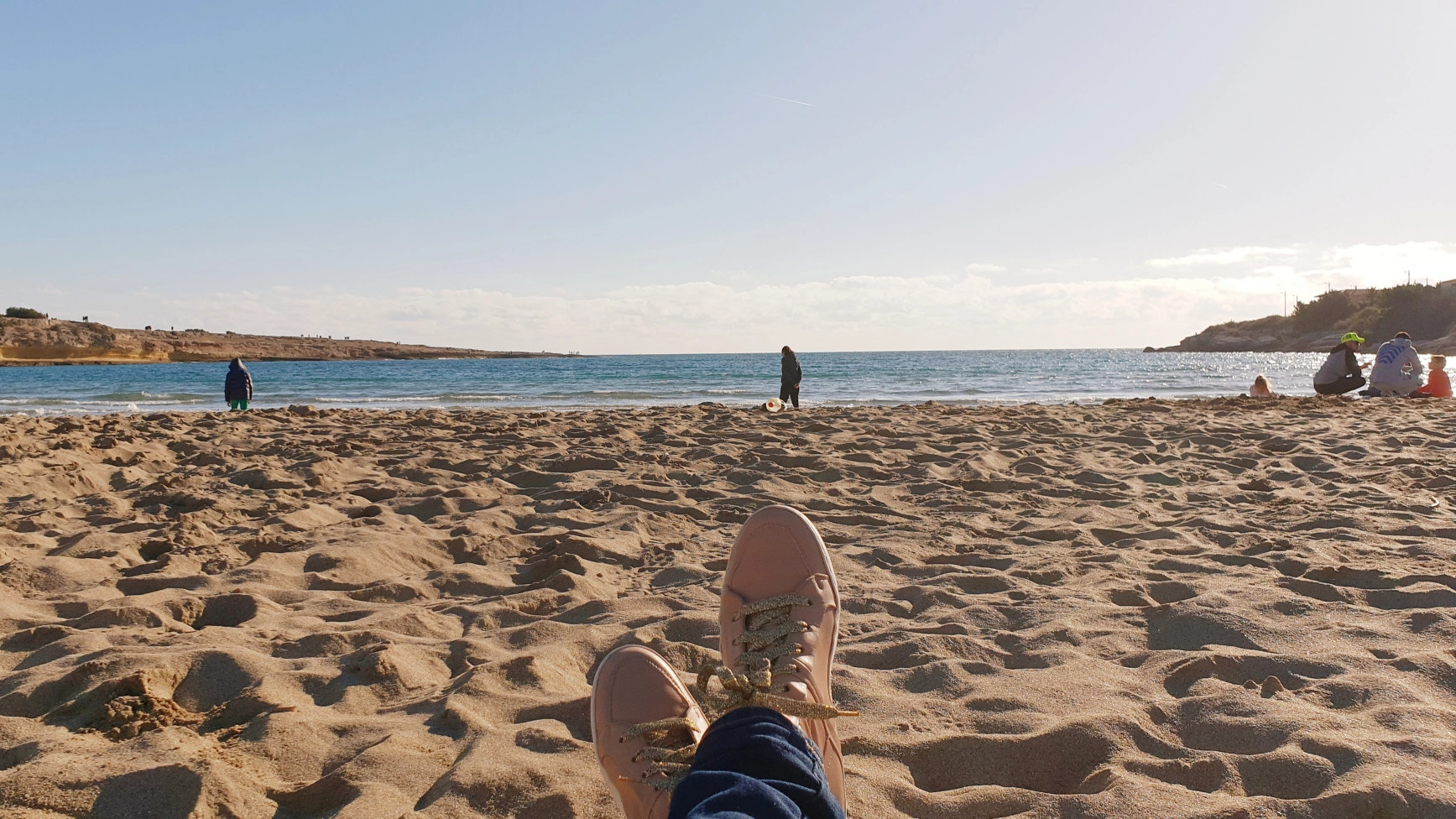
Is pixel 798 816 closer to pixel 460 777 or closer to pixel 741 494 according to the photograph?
pixel 460 777

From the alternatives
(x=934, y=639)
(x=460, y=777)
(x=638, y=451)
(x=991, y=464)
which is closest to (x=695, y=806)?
(x=460, y=777)

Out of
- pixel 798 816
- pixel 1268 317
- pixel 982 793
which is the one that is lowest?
pixel 982 793

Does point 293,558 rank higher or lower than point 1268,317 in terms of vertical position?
lower

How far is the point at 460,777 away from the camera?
1.49 m

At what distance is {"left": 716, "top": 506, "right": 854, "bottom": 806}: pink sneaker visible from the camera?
1.54 metres

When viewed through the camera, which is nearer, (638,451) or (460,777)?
(460,777)

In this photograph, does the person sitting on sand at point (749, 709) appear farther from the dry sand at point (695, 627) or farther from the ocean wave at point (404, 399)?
the ocean wave at point (404, 399)

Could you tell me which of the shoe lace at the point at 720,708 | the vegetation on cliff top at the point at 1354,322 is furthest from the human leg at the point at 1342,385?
the vegetation on cliff top at the point at 1354,322

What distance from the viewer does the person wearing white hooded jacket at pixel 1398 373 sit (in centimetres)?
973

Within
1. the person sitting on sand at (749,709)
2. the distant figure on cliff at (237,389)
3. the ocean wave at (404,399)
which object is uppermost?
the distant figure on cliff at (237,389)

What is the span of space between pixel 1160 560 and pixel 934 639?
1195 millimetres

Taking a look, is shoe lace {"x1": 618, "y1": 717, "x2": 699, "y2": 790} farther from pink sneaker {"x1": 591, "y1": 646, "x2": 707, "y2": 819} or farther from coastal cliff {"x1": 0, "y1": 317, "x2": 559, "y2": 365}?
coastal cliff {"x1": 0, "y1": 317, "x2": 559, "y2": 365}

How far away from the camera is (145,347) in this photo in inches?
1949

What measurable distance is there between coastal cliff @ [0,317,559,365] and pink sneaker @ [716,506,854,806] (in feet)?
183
